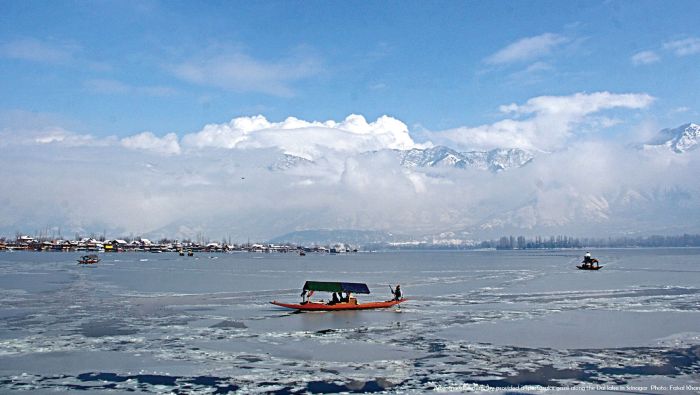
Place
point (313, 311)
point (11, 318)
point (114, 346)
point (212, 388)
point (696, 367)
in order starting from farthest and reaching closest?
point (313, 311), point (11, 318), point (114, 346), point (696, 367), point (212, 388)

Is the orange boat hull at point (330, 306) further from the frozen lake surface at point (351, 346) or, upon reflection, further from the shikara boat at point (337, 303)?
the frozen lake surface at point (351, 346)

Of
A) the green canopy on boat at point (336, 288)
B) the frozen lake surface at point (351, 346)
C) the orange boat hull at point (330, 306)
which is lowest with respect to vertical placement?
Result: the frozen lake surface at point (351, 346)

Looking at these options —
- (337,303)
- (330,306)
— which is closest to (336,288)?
(337,303)

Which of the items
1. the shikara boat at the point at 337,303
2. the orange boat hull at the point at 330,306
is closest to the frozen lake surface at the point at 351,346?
the orange boat hull at the point at 330,306

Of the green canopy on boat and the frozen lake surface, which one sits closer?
the frozen lake surface

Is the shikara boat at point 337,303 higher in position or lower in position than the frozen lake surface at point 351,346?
higher

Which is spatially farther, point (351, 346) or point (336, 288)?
point (336, 288)

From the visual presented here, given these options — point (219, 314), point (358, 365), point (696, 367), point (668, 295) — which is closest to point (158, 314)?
point (219, 314)

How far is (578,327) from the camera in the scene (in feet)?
105

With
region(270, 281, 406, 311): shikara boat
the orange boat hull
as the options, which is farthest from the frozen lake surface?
region(270, 281, 406, 311): shikara boat

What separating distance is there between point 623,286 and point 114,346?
50.2 metres

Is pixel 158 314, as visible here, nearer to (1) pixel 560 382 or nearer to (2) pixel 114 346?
(2) pixel 114 346

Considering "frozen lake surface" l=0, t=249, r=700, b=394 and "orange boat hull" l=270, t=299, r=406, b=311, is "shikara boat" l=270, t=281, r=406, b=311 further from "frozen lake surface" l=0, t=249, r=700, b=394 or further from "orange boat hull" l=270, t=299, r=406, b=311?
"frozen lake surface" l=0, t=249, r=700, b=394

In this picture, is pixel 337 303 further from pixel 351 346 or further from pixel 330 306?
pixel 351 346
